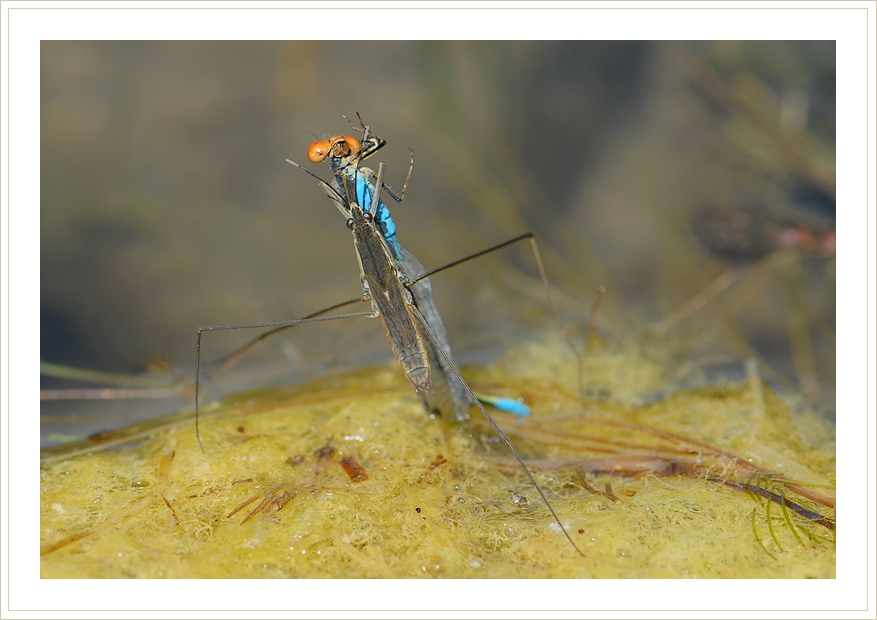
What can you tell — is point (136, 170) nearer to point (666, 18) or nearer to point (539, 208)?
point (539, 208)

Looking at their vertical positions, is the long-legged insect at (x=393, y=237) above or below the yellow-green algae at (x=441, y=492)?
above

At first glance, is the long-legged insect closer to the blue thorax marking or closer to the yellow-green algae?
the blue thorax marking

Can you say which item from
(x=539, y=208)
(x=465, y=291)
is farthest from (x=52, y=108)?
(x=539, y=208)

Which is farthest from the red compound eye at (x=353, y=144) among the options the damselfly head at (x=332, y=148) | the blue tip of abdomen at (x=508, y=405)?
the blue tip of abdomen at (x=508, y=405)

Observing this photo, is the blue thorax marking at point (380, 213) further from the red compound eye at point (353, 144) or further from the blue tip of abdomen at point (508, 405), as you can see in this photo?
the blue tip of abdomen at point (508, 405)

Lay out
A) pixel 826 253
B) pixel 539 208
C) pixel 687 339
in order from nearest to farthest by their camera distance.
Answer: pixel 687 339
pixel 826 253
pixel 539 208
